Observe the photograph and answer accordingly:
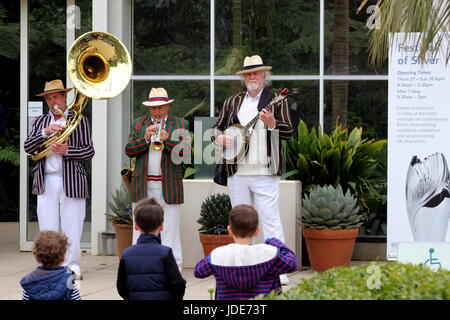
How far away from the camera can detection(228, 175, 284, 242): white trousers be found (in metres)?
8.11

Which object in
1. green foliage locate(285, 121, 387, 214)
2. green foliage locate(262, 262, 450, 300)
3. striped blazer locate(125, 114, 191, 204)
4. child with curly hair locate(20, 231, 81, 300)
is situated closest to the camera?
green foliage locate(262, 262, 450, 300)

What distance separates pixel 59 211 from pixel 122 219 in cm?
108

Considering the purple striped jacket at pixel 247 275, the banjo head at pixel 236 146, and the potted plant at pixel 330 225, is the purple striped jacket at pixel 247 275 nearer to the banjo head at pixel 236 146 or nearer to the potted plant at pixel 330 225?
the banjo head at pixel 236 146

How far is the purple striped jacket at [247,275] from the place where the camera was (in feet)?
17.0

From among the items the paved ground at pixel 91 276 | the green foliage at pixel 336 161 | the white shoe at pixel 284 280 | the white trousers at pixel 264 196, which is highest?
the green foliage at pixel 336 161

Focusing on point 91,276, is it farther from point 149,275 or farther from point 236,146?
point 149,275

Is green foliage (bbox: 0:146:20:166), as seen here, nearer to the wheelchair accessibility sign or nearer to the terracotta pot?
the terracotta pot

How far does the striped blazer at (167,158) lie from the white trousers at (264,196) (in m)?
0.57

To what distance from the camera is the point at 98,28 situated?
10172 millimetres

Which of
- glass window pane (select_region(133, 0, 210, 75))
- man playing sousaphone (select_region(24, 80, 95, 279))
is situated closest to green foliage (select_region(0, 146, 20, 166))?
glass window pane (select_region(133, 0, 210, 75))

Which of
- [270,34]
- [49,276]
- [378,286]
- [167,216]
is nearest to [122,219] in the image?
[167,216]

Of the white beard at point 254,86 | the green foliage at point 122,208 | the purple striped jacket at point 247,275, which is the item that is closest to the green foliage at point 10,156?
the green foliage at point 122,208

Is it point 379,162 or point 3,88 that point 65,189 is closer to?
point 379,162

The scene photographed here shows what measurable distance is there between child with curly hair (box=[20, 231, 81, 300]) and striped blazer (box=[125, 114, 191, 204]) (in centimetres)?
332
